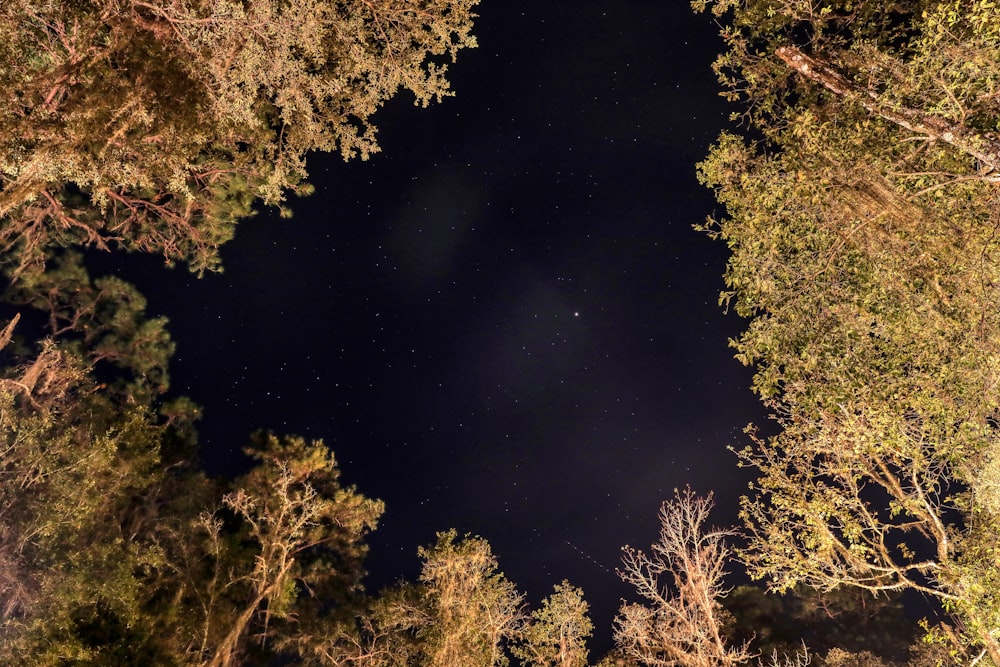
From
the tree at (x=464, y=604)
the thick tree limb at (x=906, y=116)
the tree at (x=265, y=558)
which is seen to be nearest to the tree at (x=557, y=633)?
the tree at (x=464, y=604)

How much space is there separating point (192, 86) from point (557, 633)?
75.6ft

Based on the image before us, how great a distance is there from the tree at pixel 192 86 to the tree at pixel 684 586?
11.7 m

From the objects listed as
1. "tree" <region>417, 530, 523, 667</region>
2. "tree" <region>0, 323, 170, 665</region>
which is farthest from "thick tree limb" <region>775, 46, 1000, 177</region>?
"tree" <region>417, 530, 523, 667</region>

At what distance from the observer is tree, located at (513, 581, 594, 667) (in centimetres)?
2155

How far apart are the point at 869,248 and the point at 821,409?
328 centimetres

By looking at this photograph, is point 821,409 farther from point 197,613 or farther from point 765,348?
point 197,613

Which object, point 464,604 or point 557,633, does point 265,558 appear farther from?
point 557,633

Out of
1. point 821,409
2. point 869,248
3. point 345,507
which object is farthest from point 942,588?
point 345,507

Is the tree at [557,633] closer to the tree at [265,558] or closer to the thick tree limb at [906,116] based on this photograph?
the tree at [265,558]

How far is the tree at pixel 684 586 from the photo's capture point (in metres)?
12.2

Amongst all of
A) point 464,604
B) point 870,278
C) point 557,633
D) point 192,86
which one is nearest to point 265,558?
point 464,604

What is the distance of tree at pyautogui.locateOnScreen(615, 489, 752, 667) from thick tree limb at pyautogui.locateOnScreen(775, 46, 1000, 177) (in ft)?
29.0

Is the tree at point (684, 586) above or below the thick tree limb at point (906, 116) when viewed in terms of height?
below

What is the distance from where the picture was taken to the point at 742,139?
419 inches
